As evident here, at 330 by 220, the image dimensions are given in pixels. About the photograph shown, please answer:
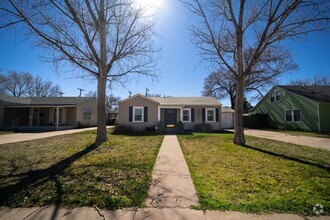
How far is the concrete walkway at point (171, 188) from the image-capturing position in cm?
301

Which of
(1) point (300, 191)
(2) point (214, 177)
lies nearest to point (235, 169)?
(2) point (214, 177)

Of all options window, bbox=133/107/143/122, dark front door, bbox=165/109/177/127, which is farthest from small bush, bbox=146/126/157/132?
dark front door, bbox=165/109/177/127

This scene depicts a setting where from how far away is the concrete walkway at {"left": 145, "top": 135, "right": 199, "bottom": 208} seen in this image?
301 centimetres

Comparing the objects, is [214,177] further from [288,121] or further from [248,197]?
[288,121]

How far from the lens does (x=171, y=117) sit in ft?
60.3

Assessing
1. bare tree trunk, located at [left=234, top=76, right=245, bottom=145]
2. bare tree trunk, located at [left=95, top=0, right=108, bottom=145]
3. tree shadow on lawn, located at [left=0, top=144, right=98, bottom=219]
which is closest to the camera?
tree shadow on lawn, located at [left=0, top=144, right=98, bottom=219]

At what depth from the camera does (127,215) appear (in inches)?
104

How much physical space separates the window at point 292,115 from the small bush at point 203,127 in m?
10.3

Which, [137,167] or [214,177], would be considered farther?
[137,167]

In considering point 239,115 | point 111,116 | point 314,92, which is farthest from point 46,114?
point 314,92

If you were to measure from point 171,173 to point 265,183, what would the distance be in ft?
7.34

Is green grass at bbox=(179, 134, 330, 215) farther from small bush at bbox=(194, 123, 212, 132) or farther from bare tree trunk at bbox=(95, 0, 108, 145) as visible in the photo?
small bush at bbox=(194, 123, 212, 132)

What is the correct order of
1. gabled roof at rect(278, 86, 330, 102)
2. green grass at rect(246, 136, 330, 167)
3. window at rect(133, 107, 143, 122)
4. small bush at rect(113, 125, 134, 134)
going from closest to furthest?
green grass at rect(246, 136, 330, 167) → small bush at rect(113, 125, 134, 134) → window at rect(133, 107, 143, 122) → gabled roof at rect(278, 86, 330, 102)

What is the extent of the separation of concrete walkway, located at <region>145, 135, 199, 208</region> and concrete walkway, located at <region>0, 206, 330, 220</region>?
213mm
